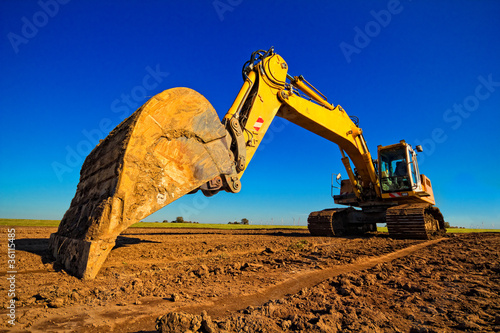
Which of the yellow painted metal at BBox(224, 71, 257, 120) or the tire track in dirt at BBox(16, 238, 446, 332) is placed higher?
the yellow painted metal at BBox(224, 71, 257, 120)

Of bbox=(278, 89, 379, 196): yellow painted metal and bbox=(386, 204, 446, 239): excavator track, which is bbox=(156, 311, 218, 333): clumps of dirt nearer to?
bbox=(278, 89, 379, 196): yellow painted metal

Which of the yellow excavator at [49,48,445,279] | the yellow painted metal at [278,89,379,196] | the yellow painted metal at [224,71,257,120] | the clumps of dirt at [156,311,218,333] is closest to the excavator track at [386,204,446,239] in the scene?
the yellow excavator at [49,48,445,279]

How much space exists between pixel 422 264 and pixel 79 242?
522cm

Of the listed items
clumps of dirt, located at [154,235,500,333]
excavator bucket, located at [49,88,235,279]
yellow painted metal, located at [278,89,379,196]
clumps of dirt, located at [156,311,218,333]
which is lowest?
clumps of dirt, located at [154,235,500,333]

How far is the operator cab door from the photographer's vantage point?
32.9ft

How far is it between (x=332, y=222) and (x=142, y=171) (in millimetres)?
8851

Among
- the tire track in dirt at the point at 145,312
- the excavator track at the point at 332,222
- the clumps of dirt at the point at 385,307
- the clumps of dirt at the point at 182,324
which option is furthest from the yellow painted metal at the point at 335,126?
the clumps of dirt at the point at 182,324

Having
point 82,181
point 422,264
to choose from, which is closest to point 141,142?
point 82,181

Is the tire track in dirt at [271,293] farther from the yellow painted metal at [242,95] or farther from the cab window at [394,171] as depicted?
the cab window at [394,171]

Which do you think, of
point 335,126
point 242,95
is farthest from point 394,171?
point 242,95

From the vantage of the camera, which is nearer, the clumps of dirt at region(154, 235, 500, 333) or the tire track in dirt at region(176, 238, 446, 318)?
the clumps of dirt at region(154, 235, 500, 333)

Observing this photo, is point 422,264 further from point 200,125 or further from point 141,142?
point 141,142

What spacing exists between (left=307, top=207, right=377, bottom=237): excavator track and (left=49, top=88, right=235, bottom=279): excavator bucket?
7.04 meters

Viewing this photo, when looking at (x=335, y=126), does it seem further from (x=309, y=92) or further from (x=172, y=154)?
(x=172, y=154)
